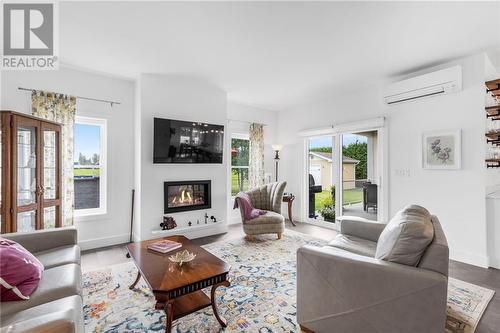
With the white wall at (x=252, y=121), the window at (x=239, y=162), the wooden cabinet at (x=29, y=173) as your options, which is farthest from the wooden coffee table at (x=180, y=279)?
the window at (x=239, y=162)

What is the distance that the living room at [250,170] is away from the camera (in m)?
1.65

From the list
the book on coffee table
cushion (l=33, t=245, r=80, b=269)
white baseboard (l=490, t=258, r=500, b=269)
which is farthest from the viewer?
white baseboard (l=490, t=258, r=500, b=269)

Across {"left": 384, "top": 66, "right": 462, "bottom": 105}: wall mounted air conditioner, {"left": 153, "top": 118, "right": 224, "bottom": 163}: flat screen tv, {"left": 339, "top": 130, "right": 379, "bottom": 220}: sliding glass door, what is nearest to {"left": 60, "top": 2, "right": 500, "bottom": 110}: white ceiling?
{"left": 384, "top": 66, "right": 462, "bottom": 105}: wall mounted air conditioner

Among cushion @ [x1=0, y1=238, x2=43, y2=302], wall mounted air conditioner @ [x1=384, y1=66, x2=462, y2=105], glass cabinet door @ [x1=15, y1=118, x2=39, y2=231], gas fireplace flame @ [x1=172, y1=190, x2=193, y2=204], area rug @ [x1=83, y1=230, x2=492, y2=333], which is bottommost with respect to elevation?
area rug @ [x1=83, y1=230, x2=492, y2=333]

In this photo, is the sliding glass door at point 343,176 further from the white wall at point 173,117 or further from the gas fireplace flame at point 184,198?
the gas fireplace flame at point 184,198

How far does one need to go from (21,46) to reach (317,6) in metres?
3.36

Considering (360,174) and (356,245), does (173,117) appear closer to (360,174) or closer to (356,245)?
(356,245)

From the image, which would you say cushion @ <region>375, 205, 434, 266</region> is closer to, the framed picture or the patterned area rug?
the patterned area rug

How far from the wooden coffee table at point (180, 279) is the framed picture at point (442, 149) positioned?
3.27 m

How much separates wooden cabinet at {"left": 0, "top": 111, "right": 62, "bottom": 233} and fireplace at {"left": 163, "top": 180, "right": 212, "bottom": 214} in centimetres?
144

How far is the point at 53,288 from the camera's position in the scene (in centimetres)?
158

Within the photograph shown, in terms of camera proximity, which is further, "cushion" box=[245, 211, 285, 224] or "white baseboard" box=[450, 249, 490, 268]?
"cushion" box=[245, 211, 285, 224]

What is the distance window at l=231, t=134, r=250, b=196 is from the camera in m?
5.29

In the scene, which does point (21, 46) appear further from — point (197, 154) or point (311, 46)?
point (311, 46)
